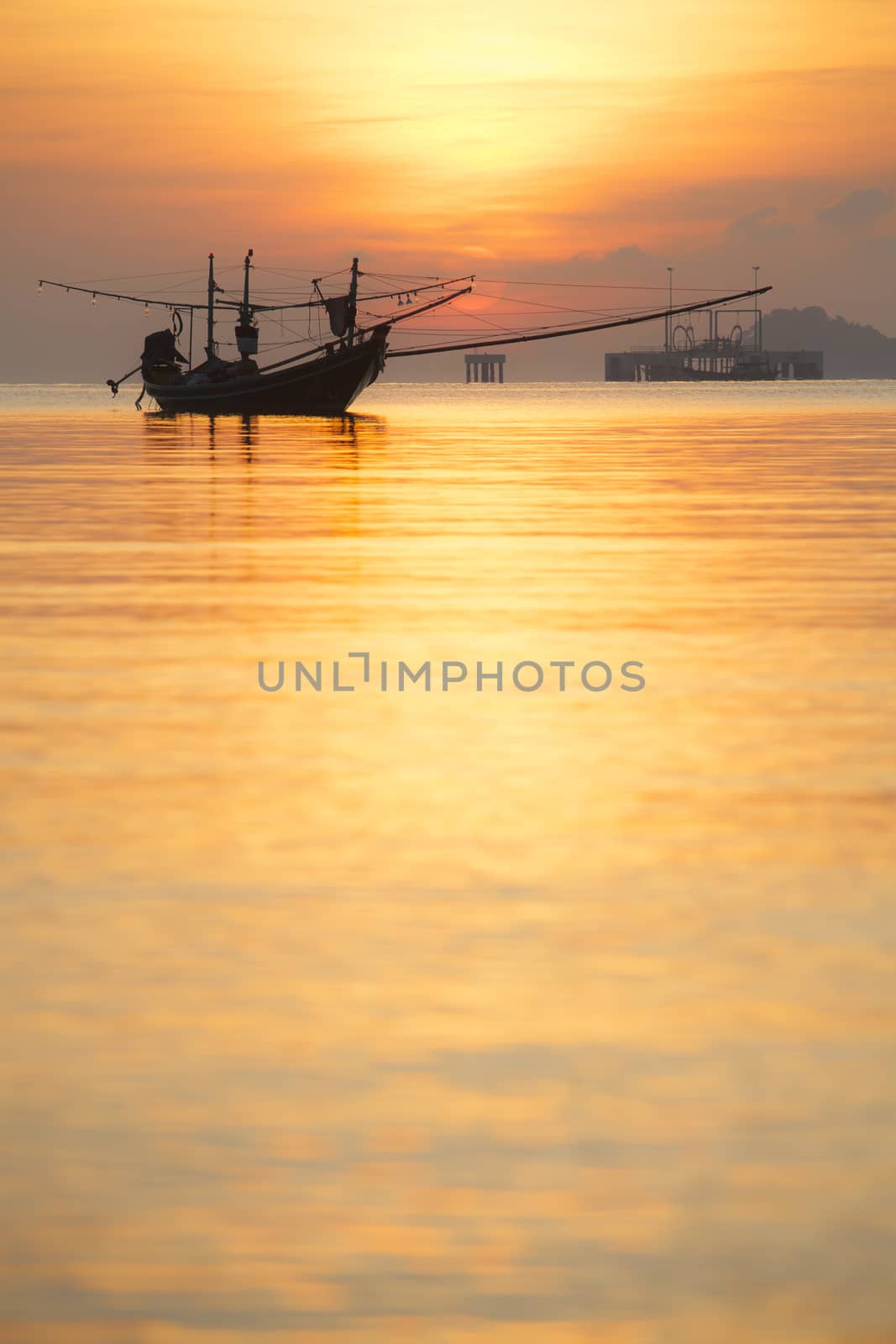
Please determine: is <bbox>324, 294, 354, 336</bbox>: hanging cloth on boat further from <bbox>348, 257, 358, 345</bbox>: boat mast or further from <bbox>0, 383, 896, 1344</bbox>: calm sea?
<bbox>0, 383, 896, 1344</bbox>: calm sea

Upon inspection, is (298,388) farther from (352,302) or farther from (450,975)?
(450,975)

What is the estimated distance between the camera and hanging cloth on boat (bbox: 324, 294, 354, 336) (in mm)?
90688

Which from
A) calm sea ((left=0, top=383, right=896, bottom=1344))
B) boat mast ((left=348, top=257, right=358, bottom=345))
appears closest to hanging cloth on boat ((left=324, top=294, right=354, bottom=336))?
boat mast ((left=348, top=257, right=358, bottom=345))

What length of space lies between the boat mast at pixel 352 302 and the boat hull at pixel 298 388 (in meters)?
1.29

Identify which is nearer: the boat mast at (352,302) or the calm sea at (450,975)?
the calm sea at (450,975)

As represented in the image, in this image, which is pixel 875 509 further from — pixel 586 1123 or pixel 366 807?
pixel 586 1123

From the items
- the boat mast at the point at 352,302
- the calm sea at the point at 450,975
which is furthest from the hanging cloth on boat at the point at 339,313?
the calm sea at the point at 450,975

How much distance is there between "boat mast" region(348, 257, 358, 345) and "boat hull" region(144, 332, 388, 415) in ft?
4.23

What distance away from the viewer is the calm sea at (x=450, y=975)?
4.32m

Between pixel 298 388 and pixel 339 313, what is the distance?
4986mm

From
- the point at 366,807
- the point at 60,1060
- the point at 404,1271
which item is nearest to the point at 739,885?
the point at 366,807

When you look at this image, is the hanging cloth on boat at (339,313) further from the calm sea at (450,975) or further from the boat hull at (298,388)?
the calm sea at (450,975)

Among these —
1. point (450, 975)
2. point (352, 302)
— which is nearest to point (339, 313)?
point (352, 302)

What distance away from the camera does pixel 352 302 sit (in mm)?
90312
